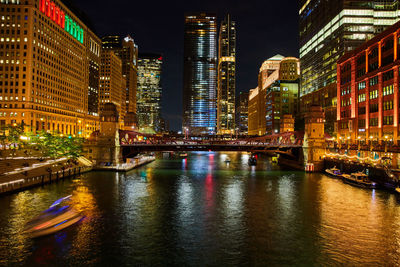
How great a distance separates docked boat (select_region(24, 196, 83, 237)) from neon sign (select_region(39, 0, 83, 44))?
124926 mm

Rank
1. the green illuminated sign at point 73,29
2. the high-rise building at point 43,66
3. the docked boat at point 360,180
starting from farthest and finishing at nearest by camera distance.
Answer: the green illuminated sign at point 73,29
the high-rise building at point 43,66
the docked boat at point 360,180

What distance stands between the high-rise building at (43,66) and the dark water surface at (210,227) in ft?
277

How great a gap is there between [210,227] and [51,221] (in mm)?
16905

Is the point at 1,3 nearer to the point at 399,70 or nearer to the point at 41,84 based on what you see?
the point at 41,84

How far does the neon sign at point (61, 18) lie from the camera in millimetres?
133375

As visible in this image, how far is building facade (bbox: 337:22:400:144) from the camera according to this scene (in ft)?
257

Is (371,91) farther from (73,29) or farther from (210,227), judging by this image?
(73,29)

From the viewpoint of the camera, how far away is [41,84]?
13238 cm

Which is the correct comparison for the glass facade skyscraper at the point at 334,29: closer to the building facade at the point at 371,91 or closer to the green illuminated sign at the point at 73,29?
the building facade at the point at 371,91

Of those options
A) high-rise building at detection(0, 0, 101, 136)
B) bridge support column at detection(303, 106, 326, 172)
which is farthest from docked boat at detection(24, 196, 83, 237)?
high-rise building at detection(0, 0, 101, 136)

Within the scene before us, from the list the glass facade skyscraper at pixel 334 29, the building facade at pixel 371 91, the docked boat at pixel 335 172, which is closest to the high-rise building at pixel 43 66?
the docked boat at pixel 335 172

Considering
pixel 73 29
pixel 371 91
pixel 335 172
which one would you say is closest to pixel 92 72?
pixel 73 29

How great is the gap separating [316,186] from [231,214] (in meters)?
26.9

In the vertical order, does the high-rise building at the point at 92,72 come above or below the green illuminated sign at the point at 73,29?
below
